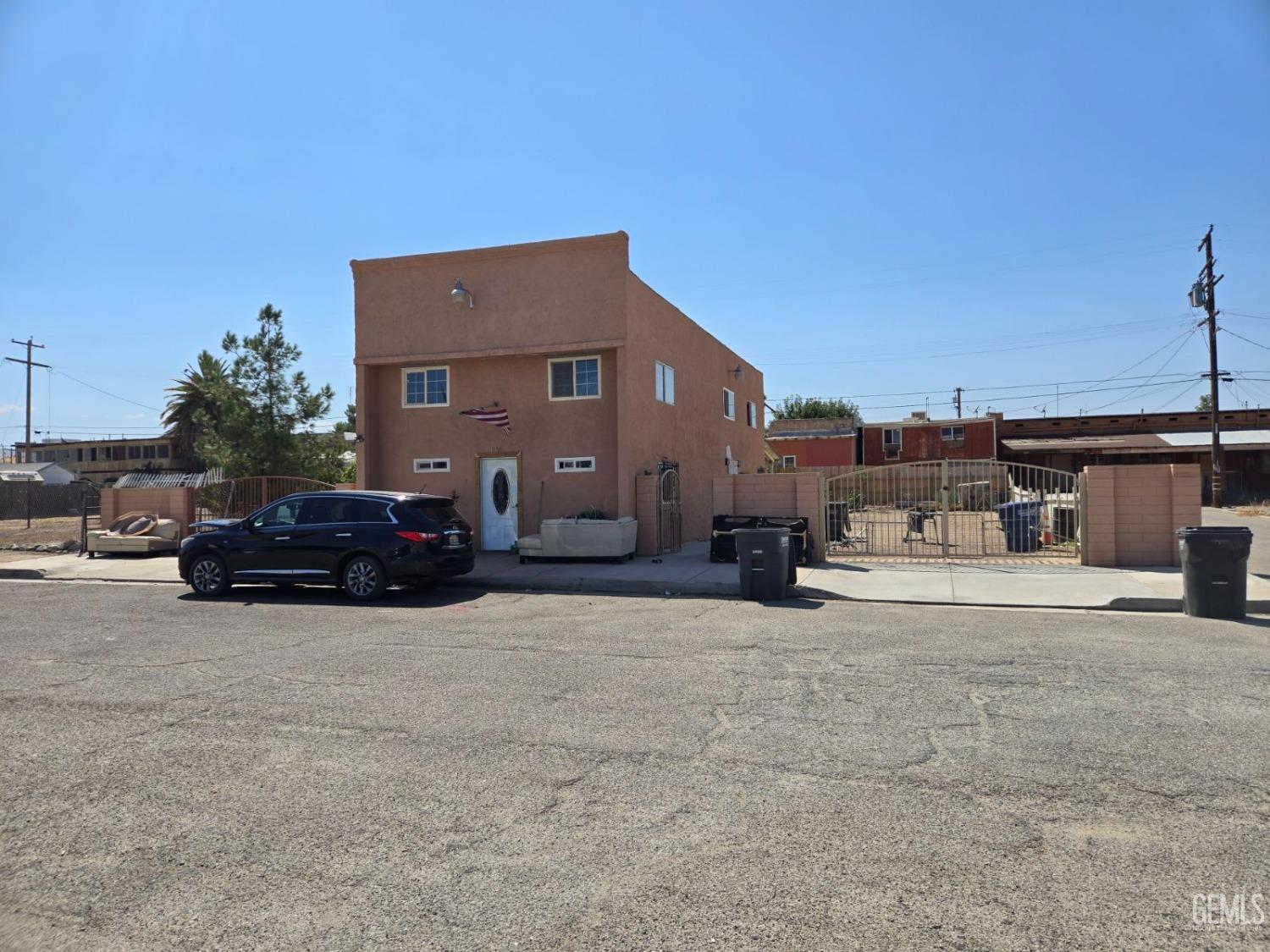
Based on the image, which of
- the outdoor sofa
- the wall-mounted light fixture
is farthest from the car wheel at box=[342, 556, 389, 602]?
the wall-mounted light fixture

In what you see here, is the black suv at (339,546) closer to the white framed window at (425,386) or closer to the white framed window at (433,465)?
the white framed window at (433,465)

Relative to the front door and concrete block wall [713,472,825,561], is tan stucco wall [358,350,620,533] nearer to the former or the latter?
the front door

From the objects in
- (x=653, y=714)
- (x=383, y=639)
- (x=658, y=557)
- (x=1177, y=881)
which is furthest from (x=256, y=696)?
(x=658, y=557)

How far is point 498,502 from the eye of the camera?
1841 cm

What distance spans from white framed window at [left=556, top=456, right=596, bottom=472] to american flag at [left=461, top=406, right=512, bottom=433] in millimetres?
1304

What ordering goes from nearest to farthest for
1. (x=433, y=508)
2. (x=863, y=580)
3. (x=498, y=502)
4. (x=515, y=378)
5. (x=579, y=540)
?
(x=433, y=508)
(x=863, y=580)
(x=579, y=540)
(x=515, y=378)
(x=498, y=502)

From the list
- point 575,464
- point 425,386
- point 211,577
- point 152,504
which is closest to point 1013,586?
point 575,464

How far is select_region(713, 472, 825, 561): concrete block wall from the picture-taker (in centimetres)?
1602

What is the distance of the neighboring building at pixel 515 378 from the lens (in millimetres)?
17359

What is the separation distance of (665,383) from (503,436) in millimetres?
4011

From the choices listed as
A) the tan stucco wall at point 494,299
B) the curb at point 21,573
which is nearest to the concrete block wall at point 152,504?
the curb at point 21,573

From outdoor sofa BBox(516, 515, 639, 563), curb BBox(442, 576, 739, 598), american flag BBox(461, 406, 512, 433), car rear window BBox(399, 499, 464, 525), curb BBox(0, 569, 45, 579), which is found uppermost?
american flag BBox(461, 406, 512, 433)

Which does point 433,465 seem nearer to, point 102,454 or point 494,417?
point 494,417

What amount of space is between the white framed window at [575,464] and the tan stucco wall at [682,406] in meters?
0.96
